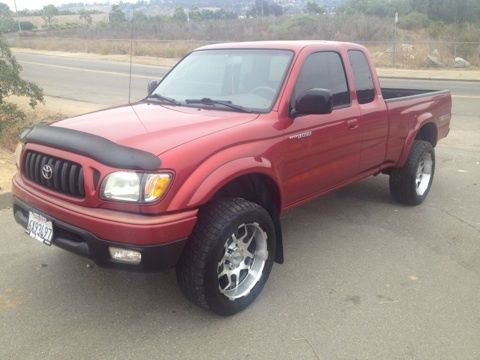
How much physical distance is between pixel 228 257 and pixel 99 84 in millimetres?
16583

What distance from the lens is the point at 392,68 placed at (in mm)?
25062

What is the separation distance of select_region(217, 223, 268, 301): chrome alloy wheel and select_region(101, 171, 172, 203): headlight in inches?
25.5

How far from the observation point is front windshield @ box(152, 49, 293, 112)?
13.0 ft

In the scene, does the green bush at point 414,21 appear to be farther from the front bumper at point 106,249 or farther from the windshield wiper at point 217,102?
the front bumper at point 106,249

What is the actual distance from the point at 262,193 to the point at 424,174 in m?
2.96

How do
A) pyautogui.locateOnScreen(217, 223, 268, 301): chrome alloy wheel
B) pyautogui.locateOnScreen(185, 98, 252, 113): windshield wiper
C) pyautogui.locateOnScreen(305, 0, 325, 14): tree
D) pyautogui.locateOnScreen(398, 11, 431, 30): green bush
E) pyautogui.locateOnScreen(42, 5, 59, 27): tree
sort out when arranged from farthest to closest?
pyautogui.locateOnScreen(42, 5, 59, 27): tree → pyautogui.locateOnScreen(305, 0, 325, 14): tree → pyautogui.locateOnScreen(398, 11, 431, 30): green bush → pyautogui.locateOnScreen(185, 98, 252, 113): windshield wiper → pyautogui.locateOnScreen(217, 223, 268, 301): chrome alloy wheel

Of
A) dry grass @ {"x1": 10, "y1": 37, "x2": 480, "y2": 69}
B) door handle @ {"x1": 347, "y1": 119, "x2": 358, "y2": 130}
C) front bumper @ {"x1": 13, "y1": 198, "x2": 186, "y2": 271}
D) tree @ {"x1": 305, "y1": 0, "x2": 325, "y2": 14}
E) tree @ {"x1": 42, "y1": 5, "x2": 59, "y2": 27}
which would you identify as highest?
tree @ {"x1": 42, "y1": 5, "x2": 59, "y2": 27}

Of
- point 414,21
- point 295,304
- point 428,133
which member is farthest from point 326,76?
point 414,21

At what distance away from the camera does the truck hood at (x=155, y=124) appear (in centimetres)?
314

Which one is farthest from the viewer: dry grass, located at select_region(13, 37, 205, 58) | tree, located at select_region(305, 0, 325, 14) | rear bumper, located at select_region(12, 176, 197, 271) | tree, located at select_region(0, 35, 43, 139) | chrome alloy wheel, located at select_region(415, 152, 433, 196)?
tree, located at select_region(305, 0, 325, 14)

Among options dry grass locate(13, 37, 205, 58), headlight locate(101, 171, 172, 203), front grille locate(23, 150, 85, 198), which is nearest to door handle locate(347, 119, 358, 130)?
headlight locate(101, 171, 172, 203)

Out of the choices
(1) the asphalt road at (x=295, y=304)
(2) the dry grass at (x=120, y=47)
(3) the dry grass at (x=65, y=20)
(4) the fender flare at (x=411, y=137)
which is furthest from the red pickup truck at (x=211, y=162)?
(3) the dry grass at (x=65, y=20)

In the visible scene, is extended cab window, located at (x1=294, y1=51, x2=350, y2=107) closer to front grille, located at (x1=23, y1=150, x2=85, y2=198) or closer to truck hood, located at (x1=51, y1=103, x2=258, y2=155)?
truck hood, located at (x1=51, y1=103, x2=258, y2=155)

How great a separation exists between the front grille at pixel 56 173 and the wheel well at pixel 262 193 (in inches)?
39.7
